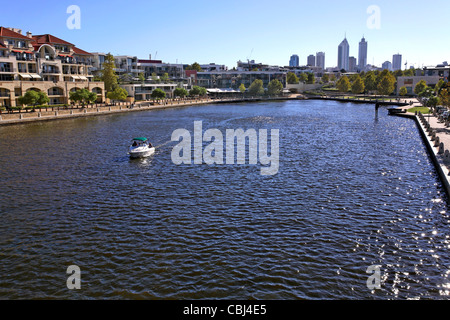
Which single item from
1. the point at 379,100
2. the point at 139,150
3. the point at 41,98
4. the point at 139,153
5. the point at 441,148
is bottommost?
the point at 139,153

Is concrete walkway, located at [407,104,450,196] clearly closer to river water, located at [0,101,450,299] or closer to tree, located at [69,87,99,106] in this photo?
river water, located at [0,101,450,299]

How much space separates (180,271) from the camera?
20.7 m

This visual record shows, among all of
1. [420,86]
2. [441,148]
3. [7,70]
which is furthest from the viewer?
[420,86]

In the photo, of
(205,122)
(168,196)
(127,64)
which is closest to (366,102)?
(205,122)

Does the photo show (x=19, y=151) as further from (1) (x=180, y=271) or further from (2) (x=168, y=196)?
(1) (x=180, y=271)

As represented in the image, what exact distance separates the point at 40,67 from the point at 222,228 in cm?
10026

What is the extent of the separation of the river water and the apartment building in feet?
184

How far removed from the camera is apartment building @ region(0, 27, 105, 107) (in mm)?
95812

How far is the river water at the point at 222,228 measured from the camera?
19516 millimetres

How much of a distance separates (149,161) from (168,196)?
15.7m

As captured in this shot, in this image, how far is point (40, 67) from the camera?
351 feet

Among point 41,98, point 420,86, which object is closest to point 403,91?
point 420,86

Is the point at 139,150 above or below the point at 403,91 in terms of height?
below

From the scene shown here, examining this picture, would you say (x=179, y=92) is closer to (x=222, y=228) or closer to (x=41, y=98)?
(x=41, y=98)
